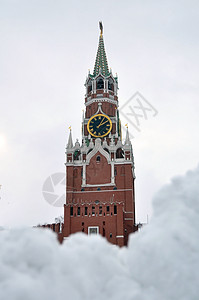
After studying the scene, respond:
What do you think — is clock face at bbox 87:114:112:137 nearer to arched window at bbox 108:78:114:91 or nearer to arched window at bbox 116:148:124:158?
arched window at bbox 116:148:124:158

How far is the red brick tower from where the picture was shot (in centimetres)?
4944

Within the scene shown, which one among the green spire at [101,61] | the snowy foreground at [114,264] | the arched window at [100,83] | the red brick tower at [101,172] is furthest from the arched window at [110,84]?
the snowy foreground at [114,264]

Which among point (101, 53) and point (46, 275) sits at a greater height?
point (101, 53)

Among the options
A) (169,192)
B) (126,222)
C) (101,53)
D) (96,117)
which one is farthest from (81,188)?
(169,192)

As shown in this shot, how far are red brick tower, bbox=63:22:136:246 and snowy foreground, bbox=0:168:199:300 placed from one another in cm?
3239

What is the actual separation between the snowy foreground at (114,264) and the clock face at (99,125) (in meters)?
47.9

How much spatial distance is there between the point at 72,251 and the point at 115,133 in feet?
161

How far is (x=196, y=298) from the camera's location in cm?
1472

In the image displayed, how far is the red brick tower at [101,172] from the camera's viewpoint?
1946 inches

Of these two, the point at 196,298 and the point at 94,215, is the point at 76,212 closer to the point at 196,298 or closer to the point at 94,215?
the point at 94,215

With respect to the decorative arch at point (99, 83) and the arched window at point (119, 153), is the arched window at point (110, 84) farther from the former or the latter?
the arched window at point (119, 153)

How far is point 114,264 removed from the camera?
16109 millimetres

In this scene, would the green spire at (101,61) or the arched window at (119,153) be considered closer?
the arched window at (119,153)

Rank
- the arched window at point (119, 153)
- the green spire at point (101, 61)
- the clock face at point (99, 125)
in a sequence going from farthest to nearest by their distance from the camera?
1. the green spire at point (101, 61)
2. the clock face at point (99, 125)
3. the arched window at point (119, 153)
